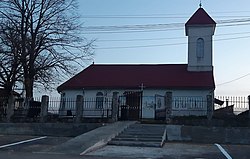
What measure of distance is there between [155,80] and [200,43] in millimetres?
5644

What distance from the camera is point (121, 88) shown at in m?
32.4

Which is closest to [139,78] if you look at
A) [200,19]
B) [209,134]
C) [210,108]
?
[200,19]

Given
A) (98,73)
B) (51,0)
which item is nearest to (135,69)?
(98,73)

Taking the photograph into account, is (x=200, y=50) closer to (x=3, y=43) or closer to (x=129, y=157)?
(x=3, y=43)

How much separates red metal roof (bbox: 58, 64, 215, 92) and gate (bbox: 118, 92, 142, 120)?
1.20m

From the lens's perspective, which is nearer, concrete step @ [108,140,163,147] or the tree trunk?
concrete step @ [108,140,163,147]

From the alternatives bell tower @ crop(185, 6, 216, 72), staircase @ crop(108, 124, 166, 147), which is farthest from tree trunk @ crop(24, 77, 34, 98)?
bell tower @ crop(185, 6, 216, 72)

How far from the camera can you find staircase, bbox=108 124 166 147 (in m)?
15.7

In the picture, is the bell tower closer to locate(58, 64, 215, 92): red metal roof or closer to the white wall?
locate(58, 64, 215, 92): red metal roof

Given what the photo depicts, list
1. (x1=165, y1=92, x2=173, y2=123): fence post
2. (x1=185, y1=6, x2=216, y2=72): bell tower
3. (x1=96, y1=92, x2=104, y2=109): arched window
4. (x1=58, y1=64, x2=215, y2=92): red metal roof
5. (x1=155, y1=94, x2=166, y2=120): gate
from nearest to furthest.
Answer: (x1=165, y1=92, x2=173, y2=123): fence post, (x1=155, y1=94, x2=166, y2=120): gate, (x1=96, y1=92, x2=104, y2=109): arched window, (x1=58, y1=64, x2=215, y2=92): red metal roof, (x1=185, y1=6, x2=216, y2=72): bell tower

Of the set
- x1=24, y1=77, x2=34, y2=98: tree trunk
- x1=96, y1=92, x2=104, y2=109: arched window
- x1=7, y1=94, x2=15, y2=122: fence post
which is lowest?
x1=7, y1=94, x2=15, y2=122: fence post

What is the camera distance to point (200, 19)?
3447 cm

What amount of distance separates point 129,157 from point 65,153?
213cm

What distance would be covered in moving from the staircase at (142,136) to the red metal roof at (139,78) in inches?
474
